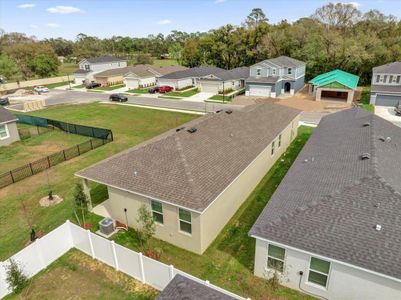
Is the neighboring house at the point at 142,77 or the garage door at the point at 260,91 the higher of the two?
the neighboring house at the point at 142,77

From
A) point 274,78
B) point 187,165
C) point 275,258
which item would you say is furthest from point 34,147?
point 274,78

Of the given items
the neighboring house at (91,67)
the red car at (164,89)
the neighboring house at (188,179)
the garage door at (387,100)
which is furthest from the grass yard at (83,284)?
the neighboring house at (91,67)

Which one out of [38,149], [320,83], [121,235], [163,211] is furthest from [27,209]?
[320,83]

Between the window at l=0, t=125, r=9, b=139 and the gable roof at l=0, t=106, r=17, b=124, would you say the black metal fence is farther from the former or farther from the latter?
the window at l=0, t=125, r=9, b=139

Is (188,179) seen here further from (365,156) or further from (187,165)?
(365,156)

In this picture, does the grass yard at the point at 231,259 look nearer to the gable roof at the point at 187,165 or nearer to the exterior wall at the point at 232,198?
the exterior wall at the point at 232,198
